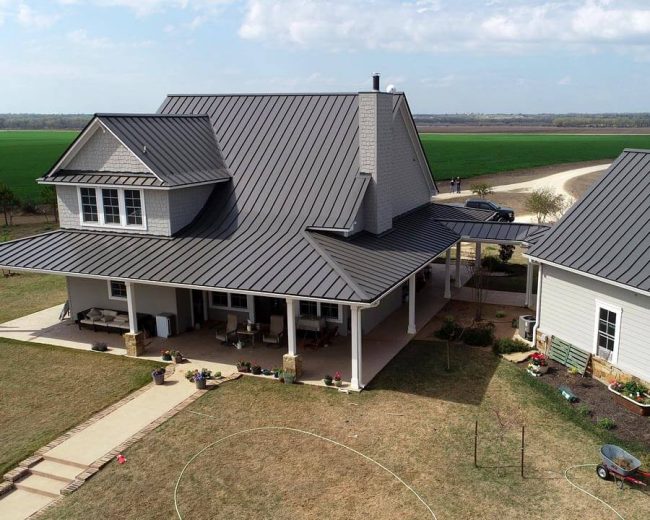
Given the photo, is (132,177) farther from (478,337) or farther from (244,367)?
(478,337)

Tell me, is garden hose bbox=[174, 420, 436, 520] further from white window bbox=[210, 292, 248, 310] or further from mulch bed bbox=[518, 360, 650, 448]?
white window bbox=[210, 292, 248, 310]

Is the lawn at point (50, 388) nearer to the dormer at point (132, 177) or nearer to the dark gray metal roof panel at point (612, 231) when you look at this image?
the dormer at point (132, 177)

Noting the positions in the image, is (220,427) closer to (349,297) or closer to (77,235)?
(349,297)

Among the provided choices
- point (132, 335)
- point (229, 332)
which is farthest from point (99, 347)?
point (229, 332)

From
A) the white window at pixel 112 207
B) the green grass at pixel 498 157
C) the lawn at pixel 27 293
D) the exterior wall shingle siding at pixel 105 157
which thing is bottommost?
the lawn at pixel 27 293

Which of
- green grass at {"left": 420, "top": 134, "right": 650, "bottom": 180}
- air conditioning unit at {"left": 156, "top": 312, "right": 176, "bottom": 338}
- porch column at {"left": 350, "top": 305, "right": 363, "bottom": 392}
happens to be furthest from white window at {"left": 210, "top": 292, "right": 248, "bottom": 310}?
green grass at {"left": 420, "top": 134, "right": 650, "bottom": 180}

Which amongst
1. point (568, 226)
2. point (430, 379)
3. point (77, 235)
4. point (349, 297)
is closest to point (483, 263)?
point (568, 226)

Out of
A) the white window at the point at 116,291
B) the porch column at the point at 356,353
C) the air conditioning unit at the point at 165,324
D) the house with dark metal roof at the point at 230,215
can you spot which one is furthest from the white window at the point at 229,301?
the porch column at the point at 356,353
